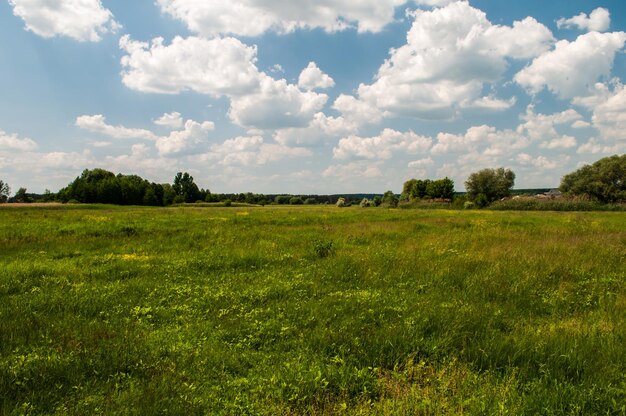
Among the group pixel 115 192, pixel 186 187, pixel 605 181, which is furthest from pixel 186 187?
pixel 605 181

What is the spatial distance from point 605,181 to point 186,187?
12309 cm

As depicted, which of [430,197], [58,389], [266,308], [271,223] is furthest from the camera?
[430,197]

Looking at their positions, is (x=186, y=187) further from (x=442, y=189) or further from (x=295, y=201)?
(x=442, y=189)

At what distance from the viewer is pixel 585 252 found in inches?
548

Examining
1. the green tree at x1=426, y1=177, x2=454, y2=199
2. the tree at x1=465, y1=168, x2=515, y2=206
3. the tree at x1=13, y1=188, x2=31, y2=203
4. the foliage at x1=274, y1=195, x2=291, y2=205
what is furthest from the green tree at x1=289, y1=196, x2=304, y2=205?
the tree at x1=13, y1=188, x2=31, y2=203

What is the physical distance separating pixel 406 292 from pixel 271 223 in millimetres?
17147

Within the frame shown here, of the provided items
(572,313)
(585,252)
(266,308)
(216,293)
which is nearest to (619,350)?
(572,313)

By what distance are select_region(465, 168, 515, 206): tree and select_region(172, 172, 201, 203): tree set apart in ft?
309

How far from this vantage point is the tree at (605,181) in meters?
79.4

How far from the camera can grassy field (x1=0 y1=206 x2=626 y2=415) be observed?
4707 millimetres

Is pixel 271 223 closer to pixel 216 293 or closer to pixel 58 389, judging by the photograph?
pixel 216 293

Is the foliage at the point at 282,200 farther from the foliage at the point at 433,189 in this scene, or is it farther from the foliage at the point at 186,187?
the foliage at the point at 433,189

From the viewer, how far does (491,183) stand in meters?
108

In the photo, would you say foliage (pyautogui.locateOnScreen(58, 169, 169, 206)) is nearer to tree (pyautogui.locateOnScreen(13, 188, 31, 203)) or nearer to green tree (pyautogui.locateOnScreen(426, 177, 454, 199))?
tree (pyautogui.locateOnScreen(13, 188, 31, 203))
